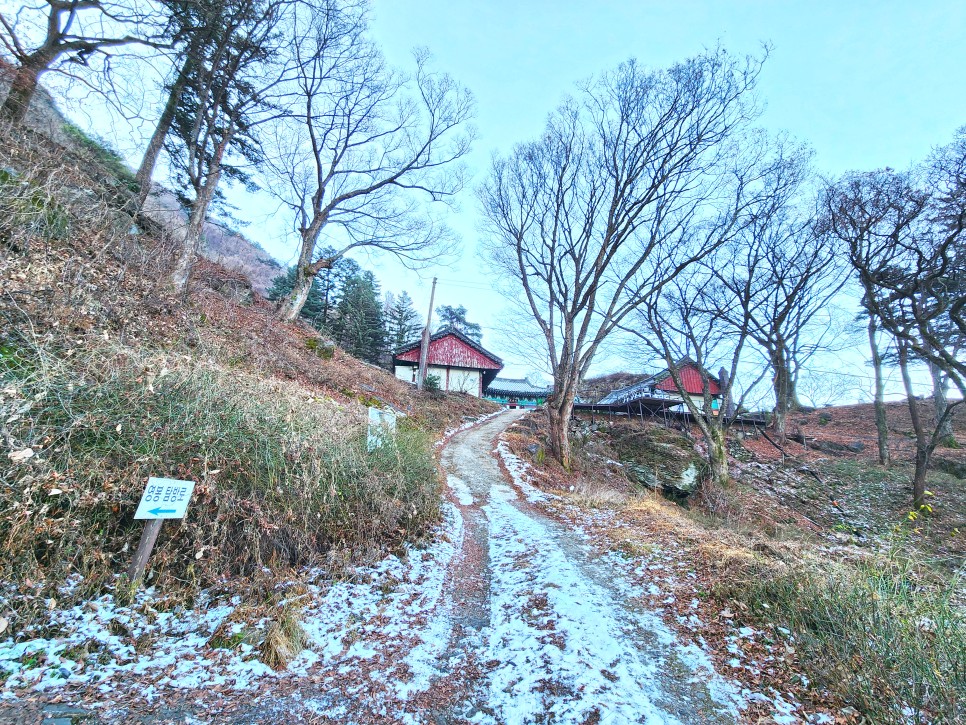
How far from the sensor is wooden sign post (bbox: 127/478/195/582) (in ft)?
9.56

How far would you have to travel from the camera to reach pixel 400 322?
116 ft

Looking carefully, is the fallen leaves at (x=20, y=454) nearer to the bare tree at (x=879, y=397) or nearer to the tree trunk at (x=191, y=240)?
the tree trunk at (x=191, y=240)

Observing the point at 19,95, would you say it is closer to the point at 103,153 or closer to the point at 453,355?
the point at 103,153

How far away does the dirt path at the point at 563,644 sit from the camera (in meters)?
2.61

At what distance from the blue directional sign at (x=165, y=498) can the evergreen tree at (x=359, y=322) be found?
24.8 metres

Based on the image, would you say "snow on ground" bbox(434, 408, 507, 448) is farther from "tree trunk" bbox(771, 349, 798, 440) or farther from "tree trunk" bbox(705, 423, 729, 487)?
"tree trunk" bbox(771, 349, 798, 440)

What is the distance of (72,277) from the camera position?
16.5ft

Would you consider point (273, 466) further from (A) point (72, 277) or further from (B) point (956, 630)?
(B) point (956, 630)

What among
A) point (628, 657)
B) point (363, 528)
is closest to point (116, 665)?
point (363, 528)

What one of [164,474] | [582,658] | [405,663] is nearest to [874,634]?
[582,658]

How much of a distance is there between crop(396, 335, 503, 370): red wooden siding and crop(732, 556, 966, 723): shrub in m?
25.2

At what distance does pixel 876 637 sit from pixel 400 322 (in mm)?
34620

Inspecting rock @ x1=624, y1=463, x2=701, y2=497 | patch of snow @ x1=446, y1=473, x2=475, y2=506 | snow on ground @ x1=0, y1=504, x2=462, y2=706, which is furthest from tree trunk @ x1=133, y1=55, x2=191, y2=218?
rock @ x1=624, y1=463, x2=701, y2=497

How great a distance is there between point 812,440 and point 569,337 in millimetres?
19530
